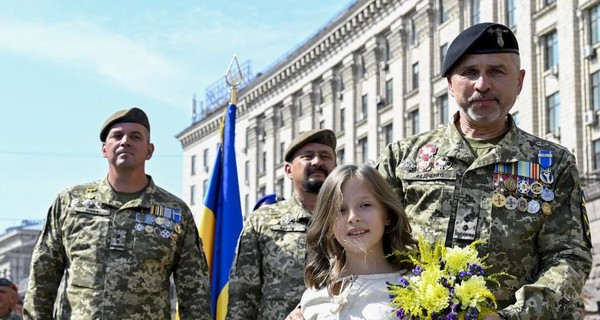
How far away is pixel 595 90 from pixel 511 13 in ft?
Result: 19.2

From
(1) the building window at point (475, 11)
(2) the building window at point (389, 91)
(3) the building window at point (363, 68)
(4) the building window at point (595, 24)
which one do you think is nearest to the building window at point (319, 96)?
(3) the building window at point (363, 68)

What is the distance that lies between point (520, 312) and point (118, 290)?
4021 millimetres

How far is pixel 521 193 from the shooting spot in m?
A: 4.91

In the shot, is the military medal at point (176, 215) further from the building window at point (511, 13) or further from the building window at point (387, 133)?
the building window at point (387, 133)

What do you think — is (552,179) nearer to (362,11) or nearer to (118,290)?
(118,290)

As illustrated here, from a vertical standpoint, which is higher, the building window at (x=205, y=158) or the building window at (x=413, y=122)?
the building window at (x=205, y=158)

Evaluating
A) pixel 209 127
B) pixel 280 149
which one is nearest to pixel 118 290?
Answer: pixel 280 149

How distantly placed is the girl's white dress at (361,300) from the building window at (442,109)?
3859cm

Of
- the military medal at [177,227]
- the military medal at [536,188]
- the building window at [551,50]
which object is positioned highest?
the building window at [551,50]

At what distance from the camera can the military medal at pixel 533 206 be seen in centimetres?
486

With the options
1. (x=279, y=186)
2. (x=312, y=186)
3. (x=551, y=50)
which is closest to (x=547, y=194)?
(x=312, y=186)

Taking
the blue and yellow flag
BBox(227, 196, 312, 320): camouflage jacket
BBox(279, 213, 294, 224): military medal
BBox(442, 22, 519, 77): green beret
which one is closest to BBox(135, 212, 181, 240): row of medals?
BBox(227, 196, 312, 320): camouflage jacket

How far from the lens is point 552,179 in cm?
491

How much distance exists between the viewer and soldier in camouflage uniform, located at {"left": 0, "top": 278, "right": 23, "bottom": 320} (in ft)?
49.4
